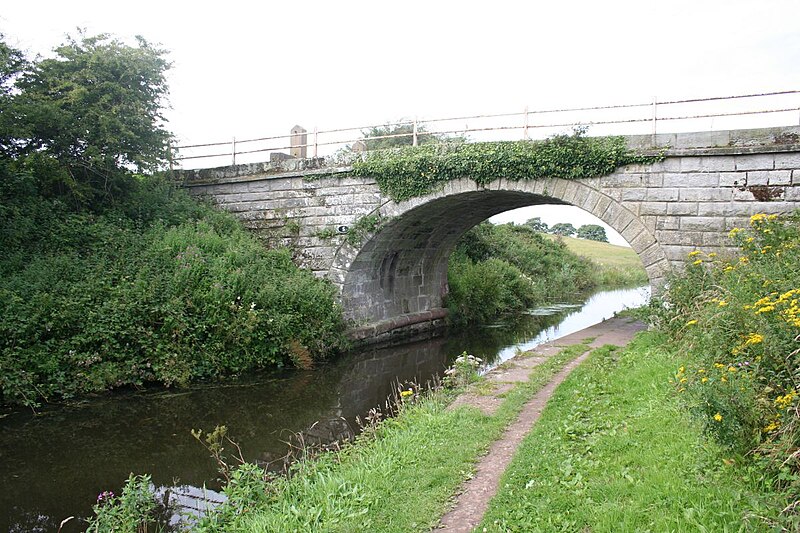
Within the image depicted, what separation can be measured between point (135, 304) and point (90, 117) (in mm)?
4921

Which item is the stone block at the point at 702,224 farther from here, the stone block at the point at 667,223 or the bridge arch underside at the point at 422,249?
the bridge arch underside at the point at 422,249

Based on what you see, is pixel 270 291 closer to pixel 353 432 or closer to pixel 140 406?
pixel 140 406

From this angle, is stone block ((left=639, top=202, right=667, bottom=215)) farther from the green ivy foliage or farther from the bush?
the bush

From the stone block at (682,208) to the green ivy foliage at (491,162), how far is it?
0.92m

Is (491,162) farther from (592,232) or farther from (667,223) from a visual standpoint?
(592,232)

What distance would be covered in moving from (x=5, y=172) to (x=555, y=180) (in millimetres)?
10864

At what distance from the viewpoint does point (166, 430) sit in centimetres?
812

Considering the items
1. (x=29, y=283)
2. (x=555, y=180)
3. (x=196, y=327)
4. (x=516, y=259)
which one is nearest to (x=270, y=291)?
(x=196, y=327)

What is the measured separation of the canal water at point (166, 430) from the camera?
611cm

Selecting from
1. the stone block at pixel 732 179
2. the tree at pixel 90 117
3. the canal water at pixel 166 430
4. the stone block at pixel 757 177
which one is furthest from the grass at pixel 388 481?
the tree at pixel 90 117

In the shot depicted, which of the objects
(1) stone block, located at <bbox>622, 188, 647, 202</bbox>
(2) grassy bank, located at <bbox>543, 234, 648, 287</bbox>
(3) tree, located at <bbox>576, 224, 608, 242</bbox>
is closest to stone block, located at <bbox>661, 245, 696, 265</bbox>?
(1) stone block, located at <bbox>622, 188, 647, 202</bbox>

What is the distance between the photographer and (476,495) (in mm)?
4363

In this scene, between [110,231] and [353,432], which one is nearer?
[353,432]

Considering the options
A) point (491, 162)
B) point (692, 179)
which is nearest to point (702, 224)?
point (692, 179)
